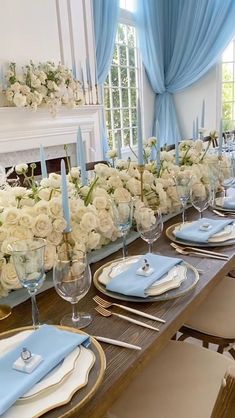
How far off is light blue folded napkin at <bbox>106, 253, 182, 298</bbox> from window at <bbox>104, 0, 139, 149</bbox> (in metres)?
3.90

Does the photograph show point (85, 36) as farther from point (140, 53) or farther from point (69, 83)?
point (140, 53)

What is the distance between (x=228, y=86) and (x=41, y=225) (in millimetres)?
5434

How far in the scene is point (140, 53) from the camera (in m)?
5.54

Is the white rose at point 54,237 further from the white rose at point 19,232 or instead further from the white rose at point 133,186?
the white rose at point 133,186

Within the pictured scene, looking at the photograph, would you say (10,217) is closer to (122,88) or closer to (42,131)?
(42,131)

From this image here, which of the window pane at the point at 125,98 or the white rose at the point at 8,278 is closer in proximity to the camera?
the white rose at the point at 8,278

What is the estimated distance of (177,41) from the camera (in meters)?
5.73

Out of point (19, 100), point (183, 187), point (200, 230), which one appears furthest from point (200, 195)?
point (19, 100)

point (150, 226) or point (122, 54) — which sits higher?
point (122, 54)

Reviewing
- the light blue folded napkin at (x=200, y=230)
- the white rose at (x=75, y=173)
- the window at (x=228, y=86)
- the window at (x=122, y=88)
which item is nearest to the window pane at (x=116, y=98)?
the window at (x=122, y=88)

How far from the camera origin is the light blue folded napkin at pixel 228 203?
1.67 m

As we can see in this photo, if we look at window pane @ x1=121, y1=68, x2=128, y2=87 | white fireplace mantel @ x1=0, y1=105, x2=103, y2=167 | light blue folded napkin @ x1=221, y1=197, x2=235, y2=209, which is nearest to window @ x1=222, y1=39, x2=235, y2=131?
window pane @ x1=121, y1=68, x2=128, y2=87

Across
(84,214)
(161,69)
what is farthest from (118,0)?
(84,214)

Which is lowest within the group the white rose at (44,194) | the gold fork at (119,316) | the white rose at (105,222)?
the gold fork at (119,316)
